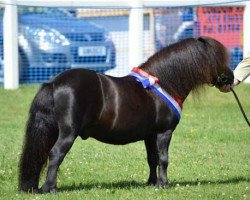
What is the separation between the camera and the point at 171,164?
32.8 feet

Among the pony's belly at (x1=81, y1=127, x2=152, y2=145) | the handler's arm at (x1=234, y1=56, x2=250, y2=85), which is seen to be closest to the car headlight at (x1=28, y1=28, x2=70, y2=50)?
the handler's arm at (x1=234, y1=56, x2=250, y2=85)

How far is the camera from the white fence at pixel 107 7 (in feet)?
50.7

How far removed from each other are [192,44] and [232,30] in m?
9.33

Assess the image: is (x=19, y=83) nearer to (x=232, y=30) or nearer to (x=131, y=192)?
(x=232, y=30)

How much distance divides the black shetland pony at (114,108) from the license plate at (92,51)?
841cm

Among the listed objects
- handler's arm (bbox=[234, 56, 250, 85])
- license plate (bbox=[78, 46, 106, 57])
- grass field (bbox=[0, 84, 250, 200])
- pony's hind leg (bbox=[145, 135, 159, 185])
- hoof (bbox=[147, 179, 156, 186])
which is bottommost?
grass field (bbox=[0, 84, 250, 200])

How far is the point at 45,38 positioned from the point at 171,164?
288 inches

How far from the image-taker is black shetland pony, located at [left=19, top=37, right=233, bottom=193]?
760 centimetres

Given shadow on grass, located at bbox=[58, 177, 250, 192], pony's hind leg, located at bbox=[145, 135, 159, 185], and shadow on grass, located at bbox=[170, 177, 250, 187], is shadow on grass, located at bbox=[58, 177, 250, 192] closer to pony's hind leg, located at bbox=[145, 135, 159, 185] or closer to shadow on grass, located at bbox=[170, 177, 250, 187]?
shadow on grass, located at bbox=[170, 177, 250, 187]

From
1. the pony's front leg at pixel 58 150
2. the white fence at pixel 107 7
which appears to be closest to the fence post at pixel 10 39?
the white fence at pixel 107 7

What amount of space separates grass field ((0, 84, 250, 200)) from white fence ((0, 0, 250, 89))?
1103 mm

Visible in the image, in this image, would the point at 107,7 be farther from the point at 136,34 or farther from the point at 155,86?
the point at 155,86

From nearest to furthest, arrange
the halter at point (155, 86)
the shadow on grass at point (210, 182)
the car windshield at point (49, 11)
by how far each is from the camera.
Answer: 1. the halter at point (155, 86)
2. the shadow on grass at point (210, 182)
3. the car windshield at point (49, 11)

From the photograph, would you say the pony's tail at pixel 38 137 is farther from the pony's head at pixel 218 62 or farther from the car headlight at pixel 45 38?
the car headlight at pixel 45 38
